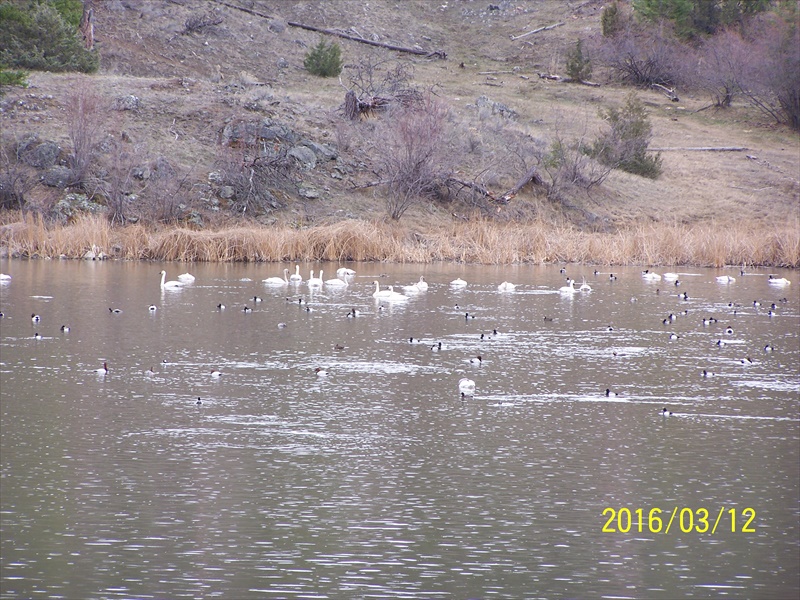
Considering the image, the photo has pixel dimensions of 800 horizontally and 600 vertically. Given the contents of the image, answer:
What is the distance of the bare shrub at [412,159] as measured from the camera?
41.0 meters

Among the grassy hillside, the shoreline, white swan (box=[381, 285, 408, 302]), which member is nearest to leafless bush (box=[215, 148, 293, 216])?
the grassy hillside

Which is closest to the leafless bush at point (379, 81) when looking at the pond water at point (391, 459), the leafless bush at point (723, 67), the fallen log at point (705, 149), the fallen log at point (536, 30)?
the fallen log at point (705, 149)

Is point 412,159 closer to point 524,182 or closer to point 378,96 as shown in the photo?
point 524,182

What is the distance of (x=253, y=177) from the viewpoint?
41250mm

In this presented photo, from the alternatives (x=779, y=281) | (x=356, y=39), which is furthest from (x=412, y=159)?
(x=356, y=39)

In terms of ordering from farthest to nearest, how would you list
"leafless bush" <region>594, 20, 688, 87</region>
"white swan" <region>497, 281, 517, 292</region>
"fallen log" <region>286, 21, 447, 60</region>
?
"fallen log" <region>286, 21, 447, 60</region>, "leafless bush" <region>594, 20, 688, 87</region>, "white swan" <region>497, 281, 517, 292</region>

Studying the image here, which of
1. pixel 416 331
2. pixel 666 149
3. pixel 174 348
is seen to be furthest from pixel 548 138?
pixel 174 348

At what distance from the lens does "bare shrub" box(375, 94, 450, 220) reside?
1613 inches

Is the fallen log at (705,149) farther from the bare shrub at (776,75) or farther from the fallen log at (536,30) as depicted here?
the fallen log at (536,30)

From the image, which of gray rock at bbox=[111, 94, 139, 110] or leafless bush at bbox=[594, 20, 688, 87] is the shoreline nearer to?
gray rock at bbox=[111, 94, 139, 110]

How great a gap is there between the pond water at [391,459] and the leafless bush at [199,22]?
4414cm

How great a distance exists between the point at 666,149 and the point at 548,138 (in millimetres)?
6201

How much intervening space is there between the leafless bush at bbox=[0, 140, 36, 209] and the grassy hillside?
54 centimetres

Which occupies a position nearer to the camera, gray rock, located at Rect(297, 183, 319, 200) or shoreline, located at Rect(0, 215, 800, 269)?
shoreline, located at Rect(0, 215, 800, 269)
